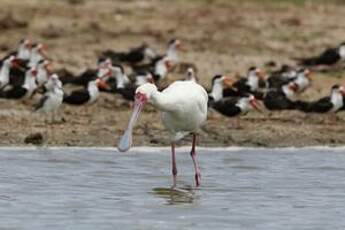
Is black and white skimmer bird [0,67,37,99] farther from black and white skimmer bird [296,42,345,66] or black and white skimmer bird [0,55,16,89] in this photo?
black and white skimmer bird [296,42,345,66]

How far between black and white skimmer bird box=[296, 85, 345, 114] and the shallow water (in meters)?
2.15

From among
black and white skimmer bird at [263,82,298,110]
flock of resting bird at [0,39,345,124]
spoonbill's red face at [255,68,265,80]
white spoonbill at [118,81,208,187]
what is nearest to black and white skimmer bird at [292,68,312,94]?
flock of resting bird at [0,39,345,124]

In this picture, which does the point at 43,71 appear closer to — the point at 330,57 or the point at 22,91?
the point at 22,91

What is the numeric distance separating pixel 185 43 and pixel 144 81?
3.69 m

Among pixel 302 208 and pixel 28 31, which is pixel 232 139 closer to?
pixel 302 208

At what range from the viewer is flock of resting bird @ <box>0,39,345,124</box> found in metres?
17.7

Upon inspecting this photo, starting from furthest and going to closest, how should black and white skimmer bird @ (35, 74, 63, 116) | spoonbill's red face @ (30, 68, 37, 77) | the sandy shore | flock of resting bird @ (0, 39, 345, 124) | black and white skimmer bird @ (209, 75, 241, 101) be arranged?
spoonbill's red face @ (30, 68, 37, 77)
black and white skimmer bird @ (209, 75, 241, 101)
flock of resting bird @ (0, 39, 345, 124)
black and white skimmer bird @ (35, 74, 63, 116)
the sandy shore

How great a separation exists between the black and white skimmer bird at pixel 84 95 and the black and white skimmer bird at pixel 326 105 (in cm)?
277

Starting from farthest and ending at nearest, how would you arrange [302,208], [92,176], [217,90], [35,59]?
[35,59], [217,90], [92,176], [302,208]

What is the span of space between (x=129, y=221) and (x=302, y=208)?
175cm

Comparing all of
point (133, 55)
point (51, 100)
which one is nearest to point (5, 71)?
point (51, 100)

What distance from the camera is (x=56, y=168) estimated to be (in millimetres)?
13930

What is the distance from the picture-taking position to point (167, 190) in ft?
42.4

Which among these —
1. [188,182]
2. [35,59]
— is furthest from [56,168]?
[35,59]
